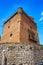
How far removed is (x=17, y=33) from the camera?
18.5 meters

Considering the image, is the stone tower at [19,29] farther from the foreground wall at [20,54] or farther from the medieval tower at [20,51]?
the foreground wall at [20,54]

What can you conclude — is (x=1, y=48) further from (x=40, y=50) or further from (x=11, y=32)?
(x=11, y=32)

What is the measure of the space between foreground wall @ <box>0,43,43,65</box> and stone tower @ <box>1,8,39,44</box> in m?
3.68

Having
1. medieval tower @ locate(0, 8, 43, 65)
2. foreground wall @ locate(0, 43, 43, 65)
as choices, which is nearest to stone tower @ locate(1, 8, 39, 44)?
medieval tower @ locate(0, 8, 43, 65)

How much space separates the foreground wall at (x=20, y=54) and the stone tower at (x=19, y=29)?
3.68 meters

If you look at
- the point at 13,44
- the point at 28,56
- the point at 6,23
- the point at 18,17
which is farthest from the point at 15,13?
the point at 28,56

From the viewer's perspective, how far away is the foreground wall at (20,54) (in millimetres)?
13336

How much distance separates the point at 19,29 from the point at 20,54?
5788mm

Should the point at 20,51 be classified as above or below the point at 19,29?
below

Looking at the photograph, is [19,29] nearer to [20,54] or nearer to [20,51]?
[20,51]

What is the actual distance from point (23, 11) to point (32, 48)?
8.76 metres

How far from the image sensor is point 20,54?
540 inches

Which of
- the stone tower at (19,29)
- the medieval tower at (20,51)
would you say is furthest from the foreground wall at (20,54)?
the stone tower at (19,29)

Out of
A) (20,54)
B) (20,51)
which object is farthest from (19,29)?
(20,54)
